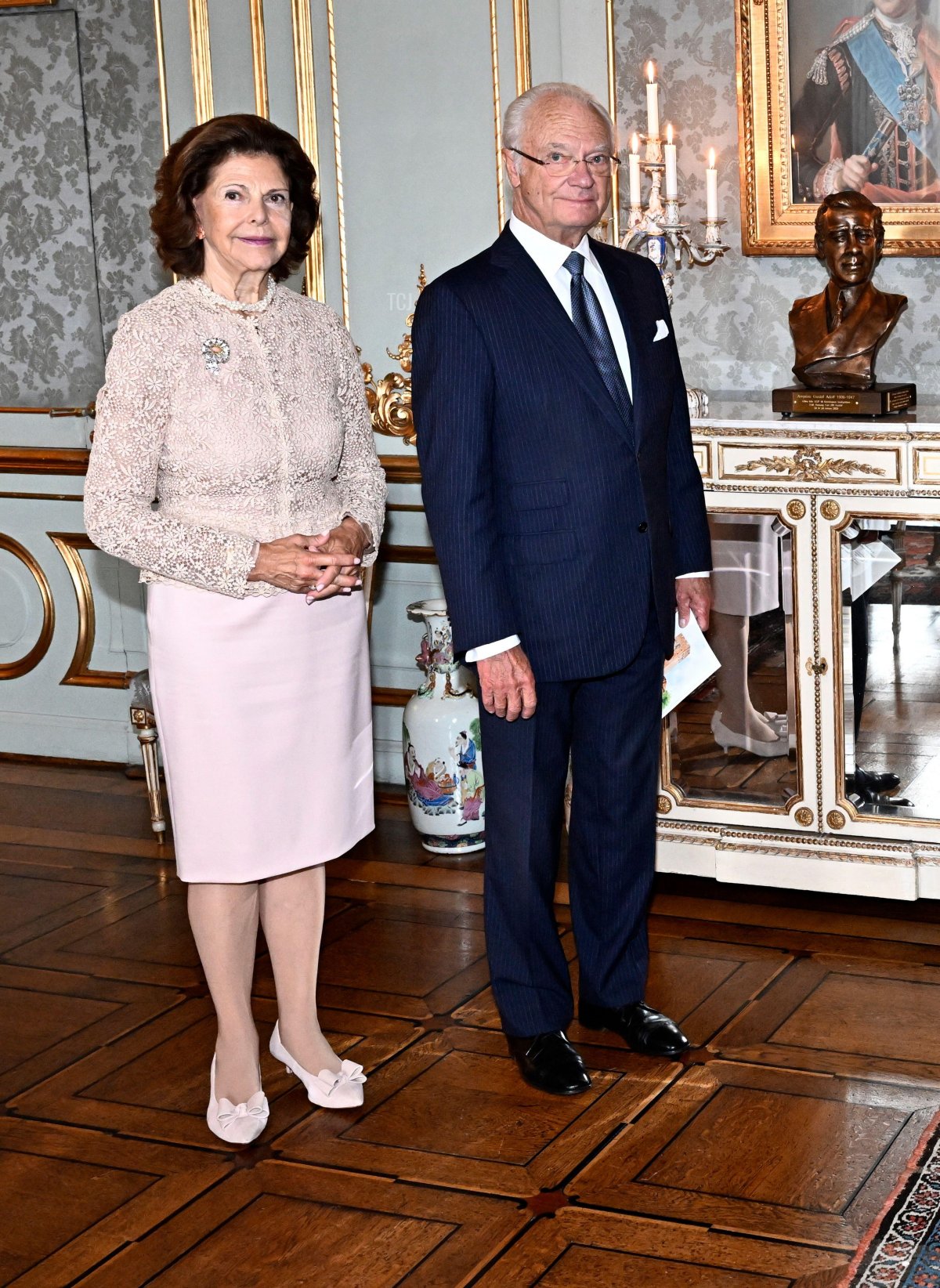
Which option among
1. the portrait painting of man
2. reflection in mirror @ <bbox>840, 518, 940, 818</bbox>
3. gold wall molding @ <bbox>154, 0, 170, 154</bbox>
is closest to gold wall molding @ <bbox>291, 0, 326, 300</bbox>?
gold wall molding @ <bbox>154, 0, 170, 154</bbox>

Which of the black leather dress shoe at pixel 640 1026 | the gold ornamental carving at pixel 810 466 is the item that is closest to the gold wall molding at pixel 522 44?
the gold ornamental carving at pixel 810 466

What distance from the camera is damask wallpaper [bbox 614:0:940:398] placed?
158 inches

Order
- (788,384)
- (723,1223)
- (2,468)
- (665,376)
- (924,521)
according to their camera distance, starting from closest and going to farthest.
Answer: (723,1223) < (665,376) < (924,521) < (788,384) < (2,468)

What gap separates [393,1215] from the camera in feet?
8.25

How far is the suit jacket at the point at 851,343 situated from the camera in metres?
3.60

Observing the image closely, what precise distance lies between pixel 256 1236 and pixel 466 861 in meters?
1.77

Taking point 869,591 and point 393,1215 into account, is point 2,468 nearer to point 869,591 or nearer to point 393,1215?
point 869,591

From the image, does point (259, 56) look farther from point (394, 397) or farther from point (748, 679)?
point (748, 679)

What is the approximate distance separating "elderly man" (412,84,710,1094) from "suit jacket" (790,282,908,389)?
2.54 ft

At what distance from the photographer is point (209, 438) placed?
254 cm

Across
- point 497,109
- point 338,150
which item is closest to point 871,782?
point 497,109

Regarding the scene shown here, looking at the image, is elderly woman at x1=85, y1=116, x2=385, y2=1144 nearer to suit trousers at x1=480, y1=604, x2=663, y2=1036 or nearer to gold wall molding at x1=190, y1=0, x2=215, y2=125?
suit trousers at x1=480, y1=604, x2=663, y2=1036

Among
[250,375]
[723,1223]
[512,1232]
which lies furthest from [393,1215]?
[250,375]

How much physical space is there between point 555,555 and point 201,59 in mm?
2554
